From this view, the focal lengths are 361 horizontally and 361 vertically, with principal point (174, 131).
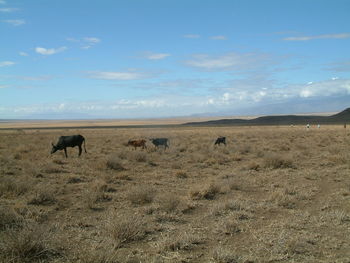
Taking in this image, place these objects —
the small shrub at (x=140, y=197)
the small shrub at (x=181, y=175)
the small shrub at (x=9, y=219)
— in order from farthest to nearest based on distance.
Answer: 1. the small shrub at (x=181, y=175)
2. the small shrub at (x=140, y=197)
3. the small shrub at (x=9, y=219)

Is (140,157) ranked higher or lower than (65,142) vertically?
lower

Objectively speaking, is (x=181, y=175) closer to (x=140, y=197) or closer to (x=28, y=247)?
(x=140, y=197)

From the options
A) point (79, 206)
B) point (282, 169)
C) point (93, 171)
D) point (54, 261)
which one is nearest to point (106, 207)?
point (79, 206)

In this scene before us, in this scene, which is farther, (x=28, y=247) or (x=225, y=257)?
(x=225, y=257)

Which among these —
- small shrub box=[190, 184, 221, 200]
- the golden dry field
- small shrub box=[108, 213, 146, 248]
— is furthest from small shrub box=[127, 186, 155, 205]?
small shrub box=[108, 213, 146, 248]

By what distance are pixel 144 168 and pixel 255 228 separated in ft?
32.8

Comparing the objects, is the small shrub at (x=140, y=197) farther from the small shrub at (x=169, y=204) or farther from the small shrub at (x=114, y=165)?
the small shrub at (x=114, y=165)

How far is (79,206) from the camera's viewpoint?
9.59m

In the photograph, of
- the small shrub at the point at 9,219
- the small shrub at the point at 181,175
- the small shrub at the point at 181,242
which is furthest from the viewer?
the small shrub at the point at 181,175

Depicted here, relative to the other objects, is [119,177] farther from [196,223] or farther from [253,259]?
[253,259]

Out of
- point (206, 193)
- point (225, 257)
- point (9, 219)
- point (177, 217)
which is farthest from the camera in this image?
point (206, 193)

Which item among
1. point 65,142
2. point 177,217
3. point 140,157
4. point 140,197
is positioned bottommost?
point 177,217

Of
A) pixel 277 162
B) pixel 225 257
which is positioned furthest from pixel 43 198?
pixel 277 162

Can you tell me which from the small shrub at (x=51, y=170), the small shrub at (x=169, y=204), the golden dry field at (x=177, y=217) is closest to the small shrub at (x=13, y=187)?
the golden dry field at (x=177, y=217)
